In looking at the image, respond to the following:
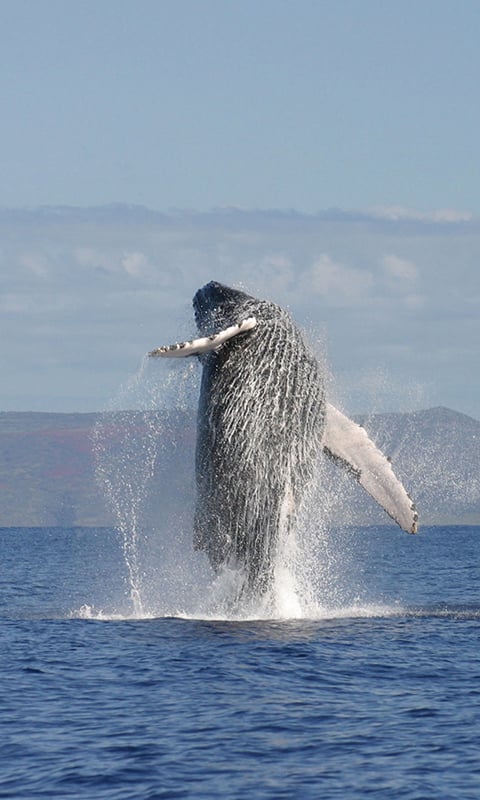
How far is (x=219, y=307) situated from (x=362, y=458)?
3.84m

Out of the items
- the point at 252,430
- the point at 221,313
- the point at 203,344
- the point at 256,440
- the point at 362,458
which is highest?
the point at 221,313

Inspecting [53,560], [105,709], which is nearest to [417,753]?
[105,709]

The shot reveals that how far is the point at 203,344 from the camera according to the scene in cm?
2052

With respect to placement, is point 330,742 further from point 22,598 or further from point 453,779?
point 22,598

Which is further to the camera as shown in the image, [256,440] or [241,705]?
[256,440]

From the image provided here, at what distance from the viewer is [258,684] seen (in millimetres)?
18078

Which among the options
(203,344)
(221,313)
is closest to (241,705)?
(203,344)

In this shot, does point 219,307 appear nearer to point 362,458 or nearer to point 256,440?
point 256,440

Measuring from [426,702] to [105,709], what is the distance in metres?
4.08

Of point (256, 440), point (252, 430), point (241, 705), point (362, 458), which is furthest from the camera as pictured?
point (362, 458)

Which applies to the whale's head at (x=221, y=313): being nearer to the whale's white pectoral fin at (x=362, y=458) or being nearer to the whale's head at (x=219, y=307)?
the whale's head at (x=219, y=307)

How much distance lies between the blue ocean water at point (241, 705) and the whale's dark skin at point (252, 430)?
1613 millimetres

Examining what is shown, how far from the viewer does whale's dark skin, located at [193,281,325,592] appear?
2222 centimetres

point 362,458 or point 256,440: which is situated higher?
point 256,440
